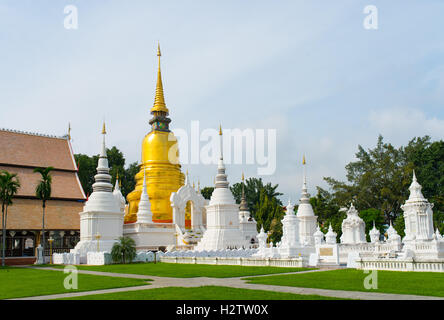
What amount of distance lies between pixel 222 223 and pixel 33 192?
18306 mm

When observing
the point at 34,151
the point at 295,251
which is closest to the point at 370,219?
the point at 295,251

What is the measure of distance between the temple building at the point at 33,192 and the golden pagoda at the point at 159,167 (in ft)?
22.6

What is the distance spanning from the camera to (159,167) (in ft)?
168

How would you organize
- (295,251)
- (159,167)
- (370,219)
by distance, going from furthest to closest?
(370,219), (159,167), (295,251)

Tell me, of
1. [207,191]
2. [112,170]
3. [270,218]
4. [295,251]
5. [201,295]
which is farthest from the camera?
[207,191]

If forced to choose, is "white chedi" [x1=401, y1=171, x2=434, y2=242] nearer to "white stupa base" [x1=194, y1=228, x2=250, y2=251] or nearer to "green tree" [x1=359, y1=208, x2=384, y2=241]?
"white stupa base" [x1=194, y1=228, x2=250, y2=251]

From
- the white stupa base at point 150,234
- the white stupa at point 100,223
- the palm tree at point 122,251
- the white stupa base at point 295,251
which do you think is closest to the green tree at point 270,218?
the white stupa base at point 150,234

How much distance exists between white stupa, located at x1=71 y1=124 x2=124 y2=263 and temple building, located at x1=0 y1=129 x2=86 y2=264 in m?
5.13

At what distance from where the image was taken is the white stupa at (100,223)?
36938mm

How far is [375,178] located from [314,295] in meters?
51.6

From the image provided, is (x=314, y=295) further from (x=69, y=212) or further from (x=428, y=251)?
(x=69, y=212)

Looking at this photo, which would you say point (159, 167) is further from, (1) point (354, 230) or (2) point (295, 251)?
(2) point (295, 251)

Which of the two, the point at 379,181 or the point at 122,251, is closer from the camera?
the point at 122,251

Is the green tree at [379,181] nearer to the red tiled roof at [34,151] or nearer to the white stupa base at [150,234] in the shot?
the white stupa base at [150,234]
